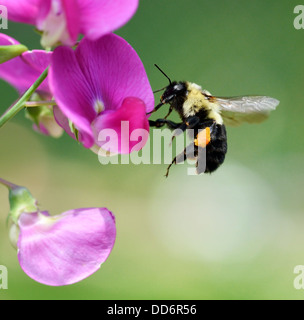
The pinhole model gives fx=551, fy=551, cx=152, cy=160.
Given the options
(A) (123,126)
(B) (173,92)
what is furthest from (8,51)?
(B) (173,92)

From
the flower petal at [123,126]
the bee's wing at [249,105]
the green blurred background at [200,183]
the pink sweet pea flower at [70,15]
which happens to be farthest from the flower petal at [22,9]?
the green blurred background at [200,183]

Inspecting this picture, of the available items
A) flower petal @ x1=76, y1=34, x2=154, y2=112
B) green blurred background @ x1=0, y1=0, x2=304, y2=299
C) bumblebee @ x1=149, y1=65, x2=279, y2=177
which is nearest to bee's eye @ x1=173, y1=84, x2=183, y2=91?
bumblebee @ x1=149, y1=65, x2=279, y2=177

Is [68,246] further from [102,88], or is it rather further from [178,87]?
[178,87]

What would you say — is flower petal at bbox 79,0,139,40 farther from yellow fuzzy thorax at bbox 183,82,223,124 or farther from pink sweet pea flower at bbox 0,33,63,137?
yellow fuzzy thorax at bbox 183,82,223,124

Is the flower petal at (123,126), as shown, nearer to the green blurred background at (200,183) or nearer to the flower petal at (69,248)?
the flower petal at (69,248)
